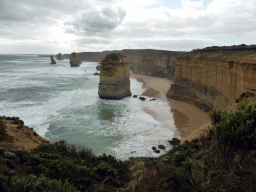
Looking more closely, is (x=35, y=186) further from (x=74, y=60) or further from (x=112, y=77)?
(x=74, y=60)

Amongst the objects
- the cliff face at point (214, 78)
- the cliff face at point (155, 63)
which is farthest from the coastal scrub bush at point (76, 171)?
the cliff face at point (155, 63)

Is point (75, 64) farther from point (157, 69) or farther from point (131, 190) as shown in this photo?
point (131, 190)

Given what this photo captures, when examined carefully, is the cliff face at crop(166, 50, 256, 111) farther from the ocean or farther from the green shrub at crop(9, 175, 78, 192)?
the green shrub at crop(9, 175, 78, 192)

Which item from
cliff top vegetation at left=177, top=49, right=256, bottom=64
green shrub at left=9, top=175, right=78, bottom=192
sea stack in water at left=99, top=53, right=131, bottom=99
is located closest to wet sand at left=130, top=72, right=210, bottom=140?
sea stack in water at left=99, top=53, right=131, bottom=99

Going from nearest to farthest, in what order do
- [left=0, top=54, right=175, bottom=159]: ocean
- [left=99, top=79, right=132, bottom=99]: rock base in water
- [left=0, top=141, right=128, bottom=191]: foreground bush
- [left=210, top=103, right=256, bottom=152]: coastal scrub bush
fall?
[left=210, top=103, right=256, bottom=152]: coastal scrub bush, [left=0, top=141, right=128, bottom=191]: foreground bush, [left=0, top=54, right=175, bottom=159]: ocean, [left=99, top=79, right=132, bottom=99]: rock base in water

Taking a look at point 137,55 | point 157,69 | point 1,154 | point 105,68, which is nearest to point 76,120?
point 105,68

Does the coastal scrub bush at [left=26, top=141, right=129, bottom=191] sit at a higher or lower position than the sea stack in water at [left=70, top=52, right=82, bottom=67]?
lower

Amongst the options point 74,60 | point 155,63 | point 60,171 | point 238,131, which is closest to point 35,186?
point 60,171
